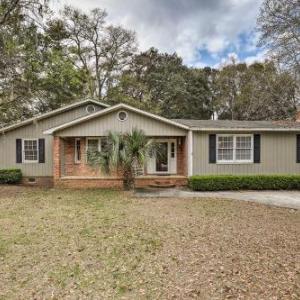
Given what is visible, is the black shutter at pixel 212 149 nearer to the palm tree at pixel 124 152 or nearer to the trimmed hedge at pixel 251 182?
the trimmed hedge at pixel 251 182

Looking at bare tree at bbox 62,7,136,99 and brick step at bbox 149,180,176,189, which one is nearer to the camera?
brick step at bbox 149,180,176,189

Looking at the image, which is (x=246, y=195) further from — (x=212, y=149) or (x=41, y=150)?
(x=41, y=150)

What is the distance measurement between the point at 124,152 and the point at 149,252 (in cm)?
737

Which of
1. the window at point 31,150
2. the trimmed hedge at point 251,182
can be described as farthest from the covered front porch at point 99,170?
the window at point 31,150

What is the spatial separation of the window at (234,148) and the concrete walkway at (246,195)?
87.3 inches

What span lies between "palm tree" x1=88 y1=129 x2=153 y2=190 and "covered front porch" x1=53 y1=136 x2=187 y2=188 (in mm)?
1292

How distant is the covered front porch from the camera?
14.6 metres

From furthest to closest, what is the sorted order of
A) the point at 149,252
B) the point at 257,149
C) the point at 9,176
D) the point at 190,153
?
→ the point at 9,176, the point at 257,149, the point at 190,153, the point at 149,252

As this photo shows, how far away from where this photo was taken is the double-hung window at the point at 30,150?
16859 mm

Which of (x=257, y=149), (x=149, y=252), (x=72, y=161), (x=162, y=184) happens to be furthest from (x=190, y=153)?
(x=149, y=252)

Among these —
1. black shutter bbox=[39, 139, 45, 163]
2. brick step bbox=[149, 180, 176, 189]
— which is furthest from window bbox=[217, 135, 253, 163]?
black shutter bbox=[39, 139, 45, 163]

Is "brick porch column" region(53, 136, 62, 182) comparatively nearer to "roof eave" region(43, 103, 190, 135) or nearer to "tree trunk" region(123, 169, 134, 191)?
"roof eave" region(43, 103, 190, 135)

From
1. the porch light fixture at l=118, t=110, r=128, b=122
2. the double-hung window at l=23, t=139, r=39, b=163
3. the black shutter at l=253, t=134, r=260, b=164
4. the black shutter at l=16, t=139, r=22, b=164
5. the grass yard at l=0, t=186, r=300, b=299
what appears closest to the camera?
the grass yard at l=0, t=186, r=300, b=299

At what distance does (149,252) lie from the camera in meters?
5.69
